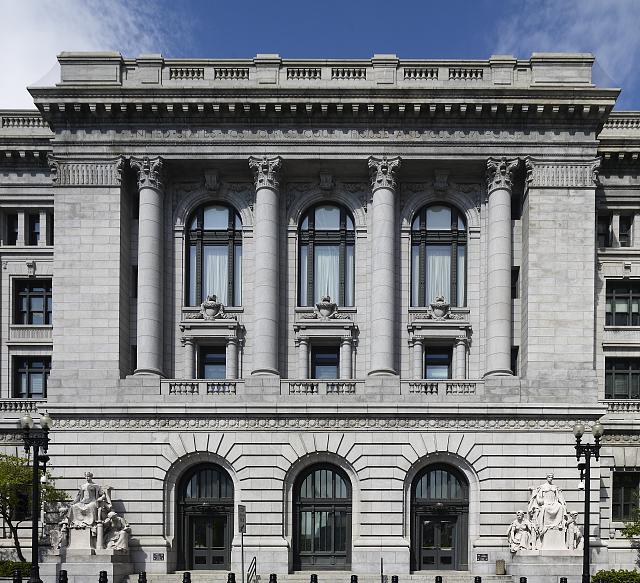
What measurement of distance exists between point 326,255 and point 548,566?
57.5 ft

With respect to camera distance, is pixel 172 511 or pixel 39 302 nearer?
pixel 172 511

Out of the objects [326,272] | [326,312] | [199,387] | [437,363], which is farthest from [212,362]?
[437,363]

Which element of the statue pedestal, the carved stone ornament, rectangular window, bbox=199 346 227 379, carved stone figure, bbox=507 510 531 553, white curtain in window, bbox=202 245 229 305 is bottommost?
the statue pedestal

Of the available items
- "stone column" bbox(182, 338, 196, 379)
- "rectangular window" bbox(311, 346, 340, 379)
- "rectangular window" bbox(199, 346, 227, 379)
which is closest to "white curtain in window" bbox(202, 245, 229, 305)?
"rectangular window" bbox(199, 346, 227, 379)

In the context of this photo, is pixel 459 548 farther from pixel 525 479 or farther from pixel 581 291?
pixel 581 291

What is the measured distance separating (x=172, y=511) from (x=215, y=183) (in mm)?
15728

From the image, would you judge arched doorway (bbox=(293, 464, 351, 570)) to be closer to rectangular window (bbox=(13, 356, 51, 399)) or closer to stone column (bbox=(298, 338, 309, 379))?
stone column (bbox=(298, 338, 309, 379))

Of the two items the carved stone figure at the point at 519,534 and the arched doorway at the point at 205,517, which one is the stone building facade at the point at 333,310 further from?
the carved stone figure at the point at 519,534

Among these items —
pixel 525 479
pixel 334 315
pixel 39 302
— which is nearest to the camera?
pixel 525 479

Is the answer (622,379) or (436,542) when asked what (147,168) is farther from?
(622,379)

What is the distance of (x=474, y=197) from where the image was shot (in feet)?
145

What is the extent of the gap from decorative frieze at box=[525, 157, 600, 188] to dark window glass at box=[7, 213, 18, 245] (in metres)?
27.1

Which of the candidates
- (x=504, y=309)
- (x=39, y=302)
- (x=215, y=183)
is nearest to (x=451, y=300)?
(x=504, y=309)

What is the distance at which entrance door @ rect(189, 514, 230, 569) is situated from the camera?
4109 cm
